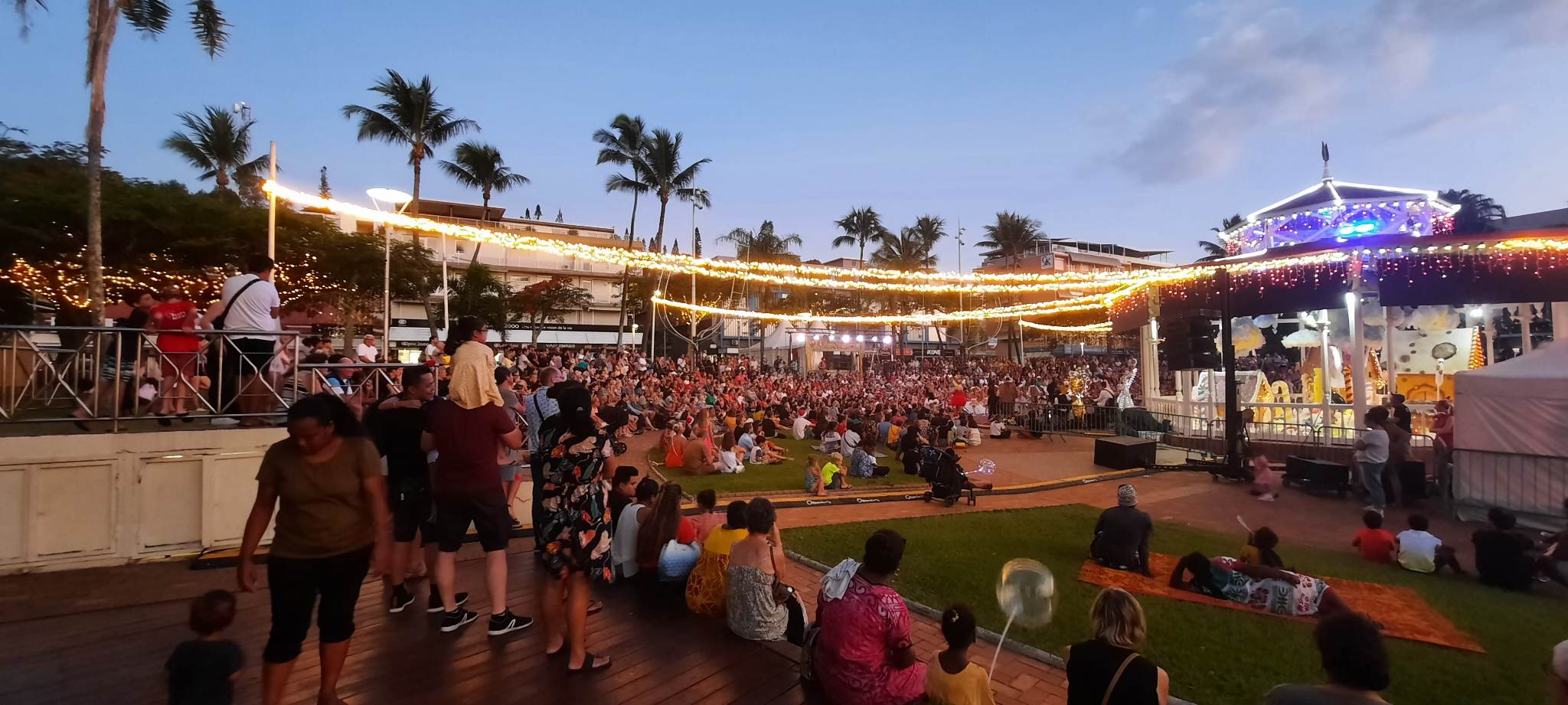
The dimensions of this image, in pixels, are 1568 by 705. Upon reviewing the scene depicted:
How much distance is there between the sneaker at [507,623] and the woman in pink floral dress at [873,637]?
215cm

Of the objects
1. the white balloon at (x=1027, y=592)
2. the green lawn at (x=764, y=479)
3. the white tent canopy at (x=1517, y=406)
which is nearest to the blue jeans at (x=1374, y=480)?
the white tent canopy at (x=1517, y=406)

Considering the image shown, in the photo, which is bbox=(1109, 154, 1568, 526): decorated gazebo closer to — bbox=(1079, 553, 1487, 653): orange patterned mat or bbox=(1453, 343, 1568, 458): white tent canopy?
bbox=(1453, 343, 1568, 458): white tent canopy

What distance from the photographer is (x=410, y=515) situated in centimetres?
463

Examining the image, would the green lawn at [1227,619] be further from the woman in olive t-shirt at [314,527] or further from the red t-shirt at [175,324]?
the red t-shirt at [175,324]

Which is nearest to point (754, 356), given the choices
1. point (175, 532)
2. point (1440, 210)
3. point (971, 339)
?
point (971, 339)

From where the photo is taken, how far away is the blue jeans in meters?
10.3

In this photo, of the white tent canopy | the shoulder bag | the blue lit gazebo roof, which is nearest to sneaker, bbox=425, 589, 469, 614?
the shoulder bag

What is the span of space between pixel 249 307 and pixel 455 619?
175 inches

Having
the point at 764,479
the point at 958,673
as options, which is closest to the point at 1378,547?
the point at 958,673

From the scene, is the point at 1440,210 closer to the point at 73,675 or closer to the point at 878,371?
the point at 73,675

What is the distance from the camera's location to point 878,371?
37781mm

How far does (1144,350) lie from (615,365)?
57.9 ft

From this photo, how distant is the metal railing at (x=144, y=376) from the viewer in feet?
19.2

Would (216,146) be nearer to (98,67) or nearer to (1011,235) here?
(98,67)
